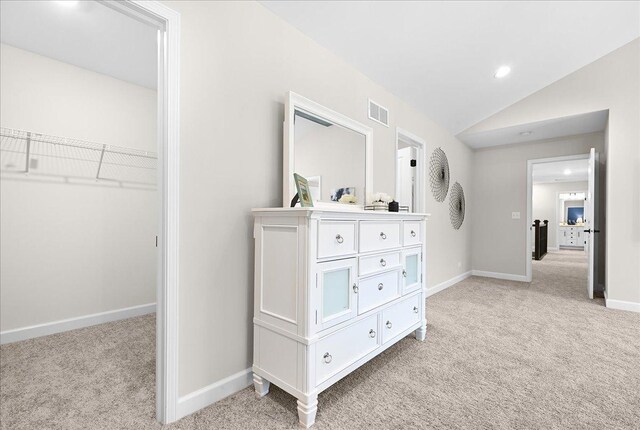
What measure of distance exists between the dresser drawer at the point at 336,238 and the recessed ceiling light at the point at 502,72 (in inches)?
113

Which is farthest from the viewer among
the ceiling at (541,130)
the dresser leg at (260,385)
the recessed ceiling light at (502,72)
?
the ceiling at (541,130)

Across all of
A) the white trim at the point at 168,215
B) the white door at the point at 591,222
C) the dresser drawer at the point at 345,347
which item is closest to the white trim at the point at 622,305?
the white door at the point at 591,222

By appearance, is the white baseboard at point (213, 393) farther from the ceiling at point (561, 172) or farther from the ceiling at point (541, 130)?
the ceiling at point (561, 172)

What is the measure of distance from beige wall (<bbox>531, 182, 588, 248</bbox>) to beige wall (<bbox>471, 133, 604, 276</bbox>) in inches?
268

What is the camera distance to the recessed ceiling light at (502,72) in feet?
10.7

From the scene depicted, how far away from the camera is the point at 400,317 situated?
87.2 inches

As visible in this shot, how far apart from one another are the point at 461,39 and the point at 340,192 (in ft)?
6.08

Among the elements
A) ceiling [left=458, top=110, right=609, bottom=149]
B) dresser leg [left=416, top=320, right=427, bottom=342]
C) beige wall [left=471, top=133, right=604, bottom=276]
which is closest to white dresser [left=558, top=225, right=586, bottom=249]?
beige wall [left=471, top=133, right=604, bottom=276]

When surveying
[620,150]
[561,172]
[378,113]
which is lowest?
[620,150]

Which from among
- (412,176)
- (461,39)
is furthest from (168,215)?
(412,176)

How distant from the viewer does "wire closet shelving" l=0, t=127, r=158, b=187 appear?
94.6 inches

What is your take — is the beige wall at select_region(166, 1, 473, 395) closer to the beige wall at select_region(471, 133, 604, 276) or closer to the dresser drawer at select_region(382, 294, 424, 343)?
the dresser drawer at select_region(382, 294, 424, 343)

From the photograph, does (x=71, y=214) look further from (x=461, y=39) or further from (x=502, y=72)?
(x=502, y=72)

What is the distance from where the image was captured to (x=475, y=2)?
2320mm
